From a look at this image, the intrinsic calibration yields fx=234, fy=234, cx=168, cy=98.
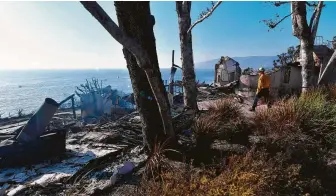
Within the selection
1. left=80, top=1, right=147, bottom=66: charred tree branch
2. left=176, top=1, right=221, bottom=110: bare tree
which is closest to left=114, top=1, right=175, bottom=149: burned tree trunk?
left=80, top=1, right=147, bottom=66: charred tree branch

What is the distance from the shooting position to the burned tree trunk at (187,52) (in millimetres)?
10242

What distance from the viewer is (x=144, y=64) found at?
15.2 feet

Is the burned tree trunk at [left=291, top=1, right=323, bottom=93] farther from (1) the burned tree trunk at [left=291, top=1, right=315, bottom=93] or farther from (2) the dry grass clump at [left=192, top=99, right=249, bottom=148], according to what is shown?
(2) the dry grass clump at [left=192, top=99, right=249, bottom=148]

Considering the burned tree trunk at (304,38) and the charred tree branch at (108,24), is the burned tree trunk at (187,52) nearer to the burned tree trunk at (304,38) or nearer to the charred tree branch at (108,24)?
the burned tree trunk at (304,38)

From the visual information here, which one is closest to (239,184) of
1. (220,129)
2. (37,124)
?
(220,129)

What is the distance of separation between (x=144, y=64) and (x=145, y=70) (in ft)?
0.48

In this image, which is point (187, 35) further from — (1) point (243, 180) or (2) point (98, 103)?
(2) point (98, 103)

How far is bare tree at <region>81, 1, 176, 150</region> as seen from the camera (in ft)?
14.7

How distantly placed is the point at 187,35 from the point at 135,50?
643 cm

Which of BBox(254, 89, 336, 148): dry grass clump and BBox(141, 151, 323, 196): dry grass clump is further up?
BBox(254, 89, 336, 148): dry grass clump

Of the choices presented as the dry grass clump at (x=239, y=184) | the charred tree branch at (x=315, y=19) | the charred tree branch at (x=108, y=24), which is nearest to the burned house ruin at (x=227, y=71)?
the charred tree branch at (x=315, y=19)

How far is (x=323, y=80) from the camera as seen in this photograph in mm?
10531

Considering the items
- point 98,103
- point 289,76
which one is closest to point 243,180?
point 289,76

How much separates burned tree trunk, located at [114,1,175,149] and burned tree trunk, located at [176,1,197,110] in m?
4.80
